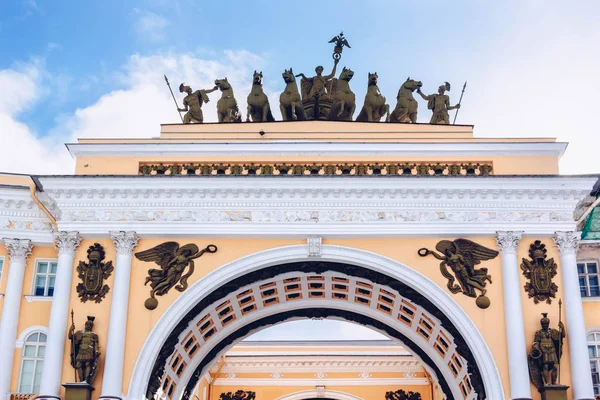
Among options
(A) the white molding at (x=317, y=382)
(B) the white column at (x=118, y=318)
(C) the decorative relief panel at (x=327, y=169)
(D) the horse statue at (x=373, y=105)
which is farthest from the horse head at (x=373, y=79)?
(A) the white molding at (x=317, y=382)

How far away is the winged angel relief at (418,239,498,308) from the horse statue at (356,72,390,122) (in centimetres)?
412

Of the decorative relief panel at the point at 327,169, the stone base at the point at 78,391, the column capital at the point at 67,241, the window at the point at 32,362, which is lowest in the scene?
the stone base at the point at 78,391

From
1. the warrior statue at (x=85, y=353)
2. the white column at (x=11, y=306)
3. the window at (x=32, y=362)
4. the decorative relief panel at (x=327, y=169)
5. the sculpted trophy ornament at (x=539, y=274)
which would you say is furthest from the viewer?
the decorative relief panel at (x=327, y=169)

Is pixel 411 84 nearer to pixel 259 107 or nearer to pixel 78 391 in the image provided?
pixel 259 107

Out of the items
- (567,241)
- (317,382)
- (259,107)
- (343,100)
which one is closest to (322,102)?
(343,100)

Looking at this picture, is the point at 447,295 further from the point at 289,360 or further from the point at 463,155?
the point at 289,360

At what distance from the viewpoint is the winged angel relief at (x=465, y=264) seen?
1611cm

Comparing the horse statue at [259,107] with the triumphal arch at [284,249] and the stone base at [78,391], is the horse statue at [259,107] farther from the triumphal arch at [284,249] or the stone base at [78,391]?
the stone base at [78,391]

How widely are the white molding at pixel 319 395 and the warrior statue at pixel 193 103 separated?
32.3ft

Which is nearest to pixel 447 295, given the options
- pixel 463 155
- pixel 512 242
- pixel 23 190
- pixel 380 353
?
pixel 512 242

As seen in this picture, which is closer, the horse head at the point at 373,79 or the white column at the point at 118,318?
the white column at the point at 118,318

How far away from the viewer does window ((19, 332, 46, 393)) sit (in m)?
16.5

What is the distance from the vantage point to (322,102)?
1966 cm

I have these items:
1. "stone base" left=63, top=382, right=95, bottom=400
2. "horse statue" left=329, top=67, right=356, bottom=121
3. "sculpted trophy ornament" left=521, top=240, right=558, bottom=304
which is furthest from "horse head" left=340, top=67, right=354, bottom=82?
"stone base" left=63, top=382, right=95, bottom=400
